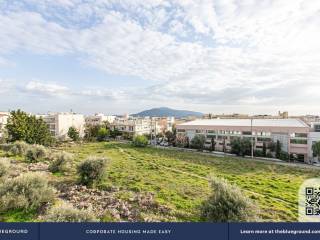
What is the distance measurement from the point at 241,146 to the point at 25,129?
44200 millimetres

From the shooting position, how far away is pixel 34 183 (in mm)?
12414

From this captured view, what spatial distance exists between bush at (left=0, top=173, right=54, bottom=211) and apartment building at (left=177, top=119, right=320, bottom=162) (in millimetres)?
46157

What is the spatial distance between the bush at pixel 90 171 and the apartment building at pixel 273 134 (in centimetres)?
4137

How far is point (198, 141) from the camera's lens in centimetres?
A: 5819

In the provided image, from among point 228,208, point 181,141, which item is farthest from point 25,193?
point 181,141

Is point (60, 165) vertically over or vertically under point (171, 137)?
under

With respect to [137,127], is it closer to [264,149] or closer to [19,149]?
[264,149]

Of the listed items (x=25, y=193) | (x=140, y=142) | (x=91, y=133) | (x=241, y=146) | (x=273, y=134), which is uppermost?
(x=273, y=134)

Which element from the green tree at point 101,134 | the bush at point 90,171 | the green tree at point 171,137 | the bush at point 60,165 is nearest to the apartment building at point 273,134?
the green tree at point 171,137

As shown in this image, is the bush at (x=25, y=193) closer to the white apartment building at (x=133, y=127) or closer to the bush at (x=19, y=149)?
the bush at (x=19, y=149)

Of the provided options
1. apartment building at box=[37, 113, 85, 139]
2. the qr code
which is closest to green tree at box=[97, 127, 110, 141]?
apartment building at box=[37, 113, 85, 139]

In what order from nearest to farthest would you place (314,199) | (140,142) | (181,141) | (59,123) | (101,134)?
(314,199) → (140,142) → (181,141) → (101,134) → (59,123)

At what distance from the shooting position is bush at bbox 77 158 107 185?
1744cm

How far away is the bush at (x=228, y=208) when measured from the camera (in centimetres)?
1023
